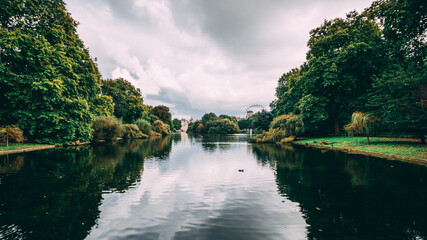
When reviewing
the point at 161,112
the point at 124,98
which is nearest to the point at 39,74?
the point at 124,98

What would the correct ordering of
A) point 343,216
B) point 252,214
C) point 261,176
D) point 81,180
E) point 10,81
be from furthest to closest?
point 10,81 → point 261,176 → point 81,180 → point 252,214 → point 343,216

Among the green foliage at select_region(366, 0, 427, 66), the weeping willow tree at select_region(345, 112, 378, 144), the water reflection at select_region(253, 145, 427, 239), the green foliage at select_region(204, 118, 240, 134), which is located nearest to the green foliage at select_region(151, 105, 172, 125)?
the green foliage at select_region(204, 118, 240, 134)

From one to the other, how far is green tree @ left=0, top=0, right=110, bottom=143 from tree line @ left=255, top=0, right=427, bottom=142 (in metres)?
32.9

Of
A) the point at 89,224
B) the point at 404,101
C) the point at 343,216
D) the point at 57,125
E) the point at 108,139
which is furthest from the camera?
the point at 108,139

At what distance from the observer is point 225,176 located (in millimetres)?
12188

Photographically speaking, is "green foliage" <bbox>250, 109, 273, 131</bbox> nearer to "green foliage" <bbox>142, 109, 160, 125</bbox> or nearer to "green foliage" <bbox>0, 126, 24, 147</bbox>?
"green foliage" <bbox>142, 109, 160, 125</bbox>

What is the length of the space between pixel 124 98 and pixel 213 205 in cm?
5712

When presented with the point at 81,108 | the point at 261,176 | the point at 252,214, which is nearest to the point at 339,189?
the point at 261,176

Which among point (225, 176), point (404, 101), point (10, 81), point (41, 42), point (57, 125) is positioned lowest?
point (225, 176)

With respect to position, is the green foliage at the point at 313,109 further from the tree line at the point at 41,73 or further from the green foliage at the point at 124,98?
the green foliage at the point at 124,98

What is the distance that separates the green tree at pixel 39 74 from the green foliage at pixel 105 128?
8.13 metres

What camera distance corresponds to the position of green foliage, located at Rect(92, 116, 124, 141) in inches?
1407

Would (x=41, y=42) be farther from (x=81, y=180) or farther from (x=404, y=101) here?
(x=404, y=101)

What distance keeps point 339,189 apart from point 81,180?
13.2 metres
